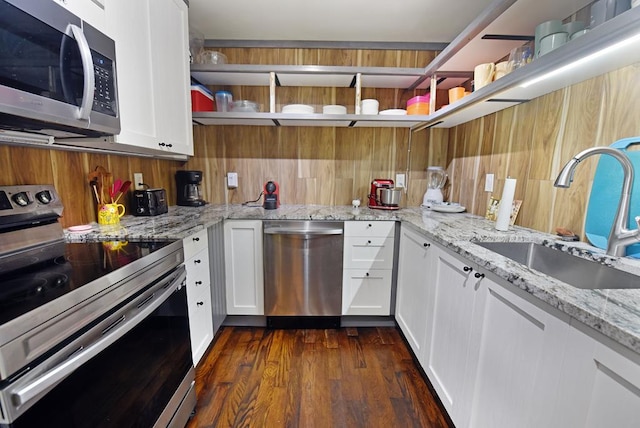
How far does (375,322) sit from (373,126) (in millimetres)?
1621

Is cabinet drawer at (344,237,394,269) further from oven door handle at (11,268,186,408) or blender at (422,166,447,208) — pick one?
oven door handle at (11,268,186,408)

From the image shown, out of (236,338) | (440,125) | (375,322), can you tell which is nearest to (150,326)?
(236,338)

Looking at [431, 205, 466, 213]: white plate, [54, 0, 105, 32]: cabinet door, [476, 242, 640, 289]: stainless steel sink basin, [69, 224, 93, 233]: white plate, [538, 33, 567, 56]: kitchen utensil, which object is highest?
[54, 0, 105, 32]: cabinet door

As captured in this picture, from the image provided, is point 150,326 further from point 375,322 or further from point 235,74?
point 235,74

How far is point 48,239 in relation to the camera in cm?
116

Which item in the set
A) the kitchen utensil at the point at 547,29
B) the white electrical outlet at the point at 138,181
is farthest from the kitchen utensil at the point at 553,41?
the white electrical outlet at the point at 138,181

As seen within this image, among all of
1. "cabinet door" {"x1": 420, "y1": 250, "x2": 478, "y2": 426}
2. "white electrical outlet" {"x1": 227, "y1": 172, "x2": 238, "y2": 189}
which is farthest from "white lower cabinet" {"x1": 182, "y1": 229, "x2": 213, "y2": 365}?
"cabinet door" {"x1": 420, "y1": 250, "x2": 478, "y2": 426}

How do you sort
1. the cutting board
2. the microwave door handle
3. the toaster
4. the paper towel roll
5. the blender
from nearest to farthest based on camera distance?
1. the microwave door handle
2. the cutting board
3. the paper towel roll
4. the toaster
5. the blender

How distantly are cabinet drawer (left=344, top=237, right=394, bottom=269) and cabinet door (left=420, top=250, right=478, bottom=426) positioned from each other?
0.61 metres

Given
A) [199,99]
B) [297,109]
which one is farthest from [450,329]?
[199,99]

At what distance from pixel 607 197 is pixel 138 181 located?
2.53 meters

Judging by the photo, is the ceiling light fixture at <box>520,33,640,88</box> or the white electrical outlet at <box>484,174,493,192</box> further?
the white electrical outlet at <box>484,174,493,192</box>

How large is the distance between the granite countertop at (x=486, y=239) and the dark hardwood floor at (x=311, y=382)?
86 centimetres

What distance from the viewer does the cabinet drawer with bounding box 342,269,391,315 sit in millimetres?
2055
